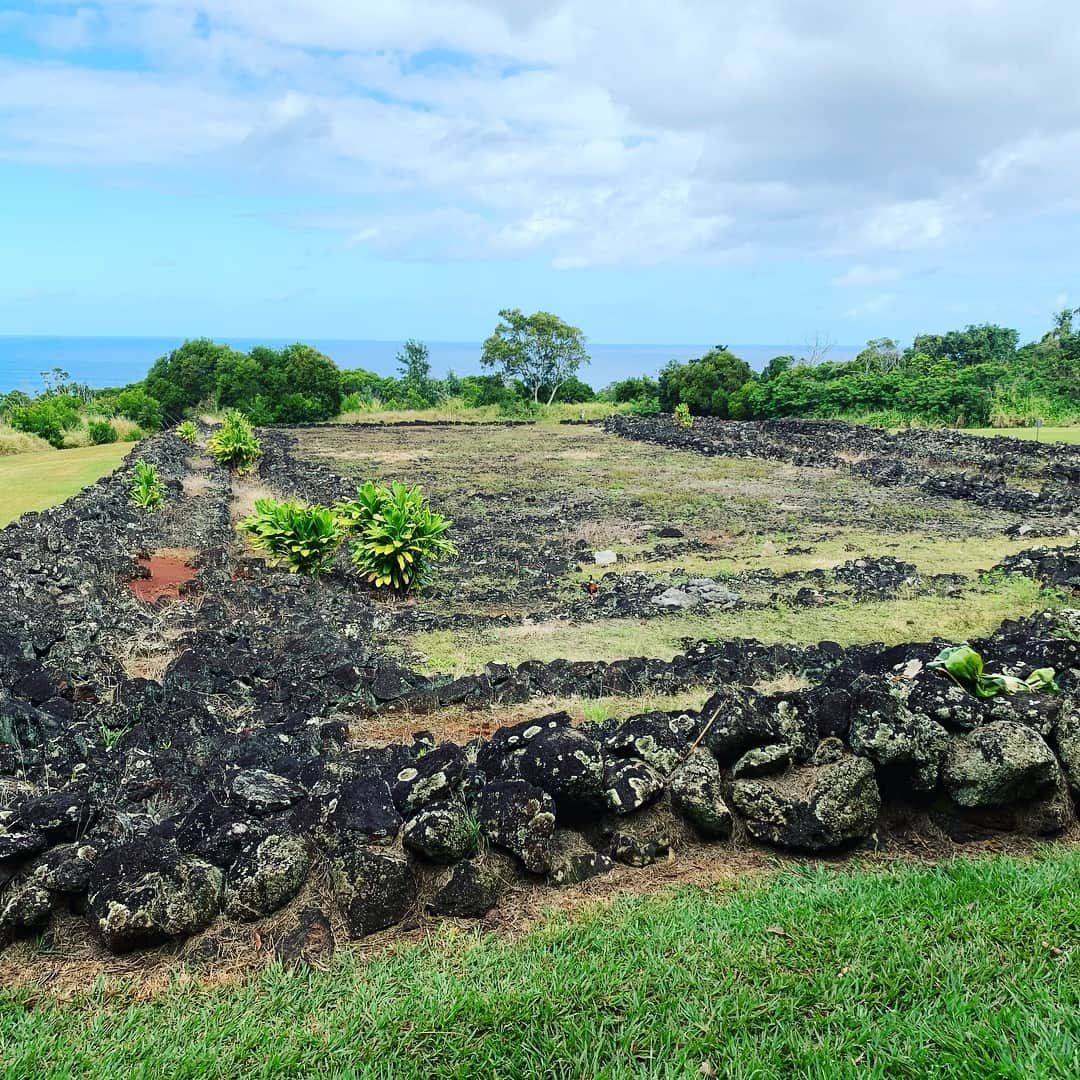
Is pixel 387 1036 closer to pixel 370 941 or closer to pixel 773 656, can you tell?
pixel 370 941

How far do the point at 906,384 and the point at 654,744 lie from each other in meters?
35.7

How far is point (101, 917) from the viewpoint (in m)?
3.34

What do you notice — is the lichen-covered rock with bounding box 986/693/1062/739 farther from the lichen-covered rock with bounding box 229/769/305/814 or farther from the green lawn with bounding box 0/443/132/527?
the green lawn with bounding box 0/443/132/527

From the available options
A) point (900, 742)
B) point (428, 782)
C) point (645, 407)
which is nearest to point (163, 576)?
point (428, 782)

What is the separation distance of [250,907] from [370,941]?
0.50 meters

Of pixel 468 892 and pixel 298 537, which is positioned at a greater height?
pixel 298 537

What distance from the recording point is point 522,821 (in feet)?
12.5

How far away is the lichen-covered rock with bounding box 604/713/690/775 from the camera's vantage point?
173 inches

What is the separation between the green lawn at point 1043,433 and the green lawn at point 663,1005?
2679 cm

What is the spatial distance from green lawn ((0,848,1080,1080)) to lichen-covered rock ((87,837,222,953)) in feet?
0.78

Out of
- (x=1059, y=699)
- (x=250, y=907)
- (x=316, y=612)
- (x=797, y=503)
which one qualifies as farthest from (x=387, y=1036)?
(x=797, y=503)

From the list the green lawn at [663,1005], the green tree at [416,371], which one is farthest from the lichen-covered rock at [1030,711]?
the green tree at [416,371]

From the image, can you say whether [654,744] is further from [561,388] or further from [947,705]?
[561,388]

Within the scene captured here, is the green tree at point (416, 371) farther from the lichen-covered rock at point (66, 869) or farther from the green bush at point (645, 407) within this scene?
the lichen-covered rock at point (66, 869)
